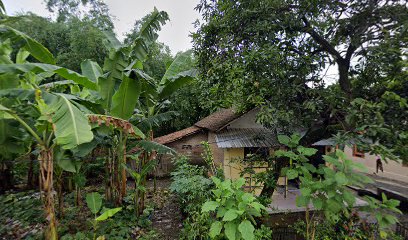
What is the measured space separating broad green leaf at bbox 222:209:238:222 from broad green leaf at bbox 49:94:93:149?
203 cm

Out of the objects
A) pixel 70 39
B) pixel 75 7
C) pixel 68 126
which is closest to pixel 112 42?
pixel 68 126

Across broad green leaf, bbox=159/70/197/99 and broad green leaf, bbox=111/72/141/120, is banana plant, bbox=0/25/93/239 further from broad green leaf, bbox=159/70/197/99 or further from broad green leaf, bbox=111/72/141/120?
broad green leaf, bbox=159/70/197/99

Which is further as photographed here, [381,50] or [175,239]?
[175,239]

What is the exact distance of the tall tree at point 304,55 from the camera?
3.60 m

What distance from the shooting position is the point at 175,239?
15.0 feet

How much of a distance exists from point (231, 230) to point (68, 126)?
8.39 feet

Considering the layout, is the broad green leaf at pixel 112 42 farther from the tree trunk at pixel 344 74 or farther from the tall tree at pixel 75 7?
the tall tree at pixel 75 7

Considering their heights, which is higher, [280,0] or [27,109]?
[280,0]

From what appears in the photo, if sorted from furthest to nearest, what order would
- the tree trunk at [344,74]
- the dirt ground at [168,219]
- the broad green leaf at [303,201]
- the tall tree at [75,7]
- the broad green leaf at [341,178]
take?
the tall tree at [75,7] → the dirt ground at [168,219] → the tree trunk at [344,74] → the broad green leaf at [303,201] → the broad green leaf at [341,178]

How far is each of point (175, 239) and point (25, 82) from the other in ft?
14.2

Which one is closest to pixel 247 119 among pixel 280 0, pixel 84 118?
pixel 280 0

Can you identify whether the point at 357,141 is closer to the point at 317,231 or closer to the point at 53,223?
the point at 317,231

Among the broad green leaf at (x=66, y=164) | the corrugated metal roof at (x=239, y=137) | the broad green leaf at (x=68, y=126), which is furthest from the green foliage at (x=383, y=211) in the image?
the broad green leaf at (x=66, y=164)

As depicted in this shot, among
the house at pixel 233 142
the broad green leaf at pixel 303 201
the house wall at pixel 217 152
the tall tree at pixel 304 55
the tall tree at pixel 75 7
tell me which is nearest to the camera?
the broad green leaf at pixel 303 201
